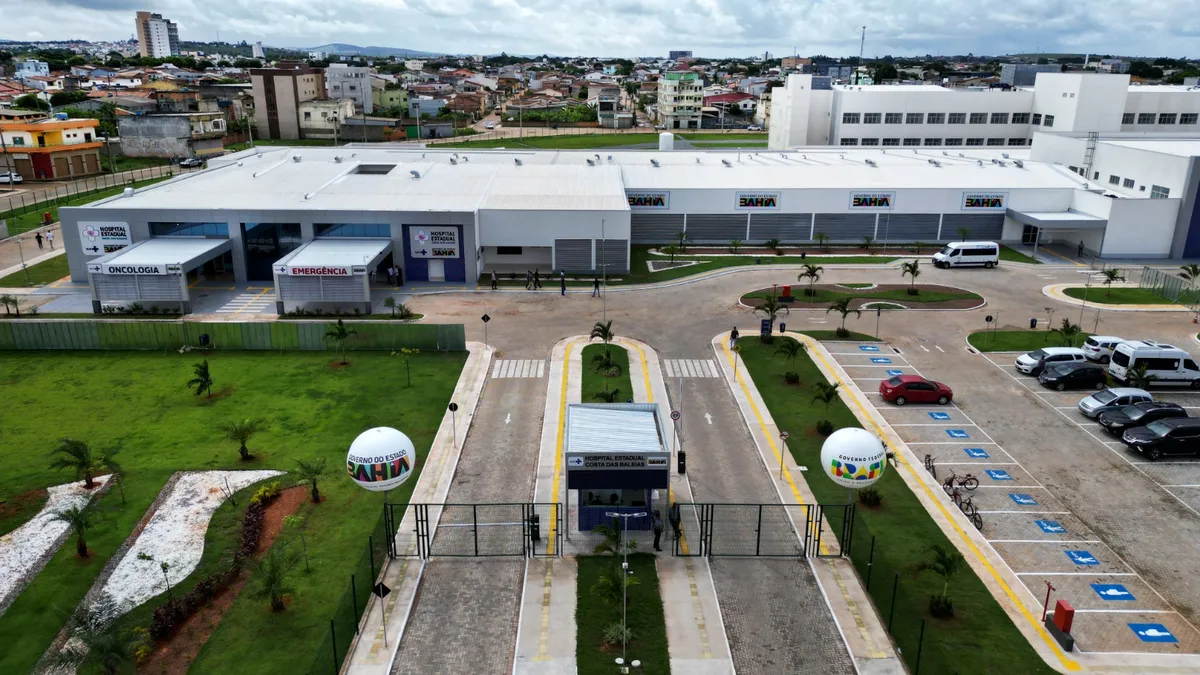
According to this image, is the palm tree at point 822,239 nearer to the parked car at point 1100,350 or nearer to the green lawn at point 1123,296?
the green lawn at point 1123,296

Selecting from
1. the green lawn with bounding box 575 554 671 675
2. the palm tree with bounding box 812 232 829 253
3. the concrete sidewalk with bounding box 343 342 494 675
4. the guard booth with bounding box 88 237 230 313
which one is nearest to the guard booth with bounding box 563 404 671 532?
A: the green lawn with bounding box 575 554 671 675

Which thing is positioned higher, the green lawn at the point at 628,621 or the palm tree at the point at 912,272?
the palm tree at the point at 912,272

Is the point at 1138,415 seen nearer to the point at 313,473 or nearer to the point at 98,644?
the point at 313,473

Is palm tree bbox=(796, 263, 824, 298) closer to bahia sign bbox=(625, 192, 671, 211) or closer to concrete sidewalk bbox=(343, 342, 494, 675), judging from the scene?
bahia sign bbox=(625, 192, 671, 211)

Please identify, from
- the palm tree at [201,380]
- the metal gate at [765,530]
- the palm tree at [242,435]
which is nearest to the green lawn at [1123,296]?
the metal gate at [765,530]

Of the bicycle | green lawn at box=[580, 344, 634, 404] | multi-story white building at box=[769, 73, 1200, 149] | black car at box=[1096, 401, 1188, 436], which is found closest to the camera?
the bicycle

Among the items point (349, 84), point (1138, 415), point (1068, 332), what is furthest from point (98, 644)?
point (349, 84)
